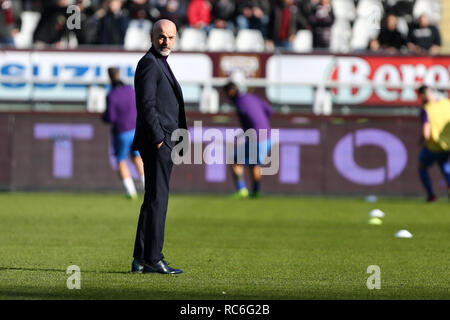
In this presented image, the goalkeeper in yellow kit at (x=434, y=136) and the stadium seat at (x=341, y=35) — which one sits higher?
the stadium seat at (x=341, y=35)

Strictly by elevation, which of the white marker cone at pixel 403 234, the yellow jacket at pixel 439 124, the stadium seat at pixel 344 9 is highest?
the stadium seat at pixel 344 9

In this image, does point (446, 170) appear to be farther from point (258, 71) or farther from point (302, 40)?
point (302, 40)

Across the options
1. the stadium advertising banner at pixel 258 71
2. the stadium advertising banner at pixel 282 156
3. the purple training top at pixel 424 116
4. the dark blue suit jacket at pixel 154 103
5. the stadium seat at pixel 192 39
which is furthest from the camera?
the stadium seat at pixel 192 39

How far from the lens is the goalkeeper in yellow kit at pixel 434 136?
22.4 meters

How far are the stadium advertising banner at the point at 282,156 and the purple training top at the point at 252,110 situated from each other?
1408 millimetres

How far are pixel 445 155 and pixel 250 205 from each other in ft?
13.6

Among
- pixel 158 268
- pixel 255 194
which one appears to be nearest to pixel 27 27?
pixel 255 194

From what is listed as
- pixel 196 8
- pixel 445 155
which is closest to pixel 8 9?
pixel 196 8

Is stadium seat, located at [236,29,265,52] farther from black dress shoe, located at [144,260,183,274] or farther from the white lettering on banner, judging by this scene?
black dress shoe, located at [144,260,183,274]

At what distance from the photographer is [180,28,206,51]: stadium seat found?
93.3ft

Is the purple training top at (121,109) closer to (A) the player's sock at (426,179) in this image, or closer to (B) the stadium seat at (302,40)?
(A) the player's sock at (426,179)

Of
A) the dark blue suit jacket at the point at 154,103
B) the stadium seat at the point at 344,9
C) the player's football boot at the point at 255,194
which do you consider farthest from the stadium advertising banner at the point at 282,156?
the dark blue suit jacket at the point at 154,103

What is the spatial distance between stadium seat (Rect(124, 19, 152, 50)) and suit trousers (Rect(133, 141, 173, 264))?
1792cm
